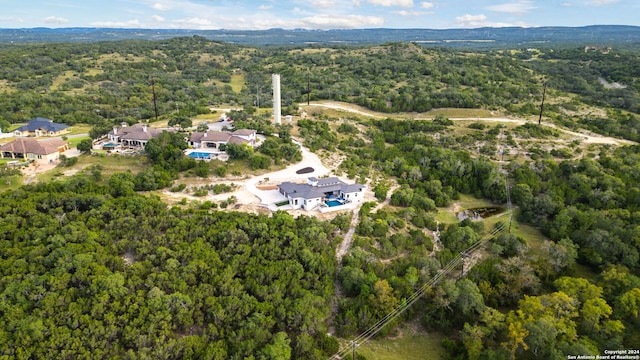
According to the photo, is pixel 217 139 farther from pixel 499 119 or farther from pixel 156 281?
pixel 499 119

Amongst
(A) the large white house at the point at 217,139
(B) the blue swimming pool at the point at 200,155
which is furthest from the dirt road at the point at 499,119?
(B) the blue swimming pool at the point at 200,155

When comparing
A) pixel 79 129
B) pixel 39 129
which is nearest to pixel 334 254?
pixel 39 129

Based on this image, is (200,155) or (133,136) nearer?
(200,155)

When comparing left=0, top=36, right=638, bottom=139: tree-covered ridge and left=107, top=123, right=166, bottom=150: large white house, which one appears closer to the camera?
left=107, top=123, right=166, bottom=150: large white house

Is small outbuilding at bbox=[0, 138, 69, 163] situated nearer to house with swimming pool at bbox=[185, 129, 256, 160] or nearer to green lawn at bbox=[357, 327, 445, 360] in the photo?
house with swimming pool at bbox=[185, 129, 256, 160]

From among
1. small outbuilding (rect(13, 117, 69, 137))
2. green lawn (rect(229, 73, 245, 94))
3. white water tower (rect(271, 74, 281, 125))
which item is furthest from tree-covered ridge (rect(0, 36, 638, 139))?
white water tower (rect(271, 74, 281, 125))

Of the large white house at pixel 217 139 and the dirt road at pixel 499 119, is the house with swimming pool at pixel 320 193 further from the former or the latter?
the dirt road at pixel 499 119
